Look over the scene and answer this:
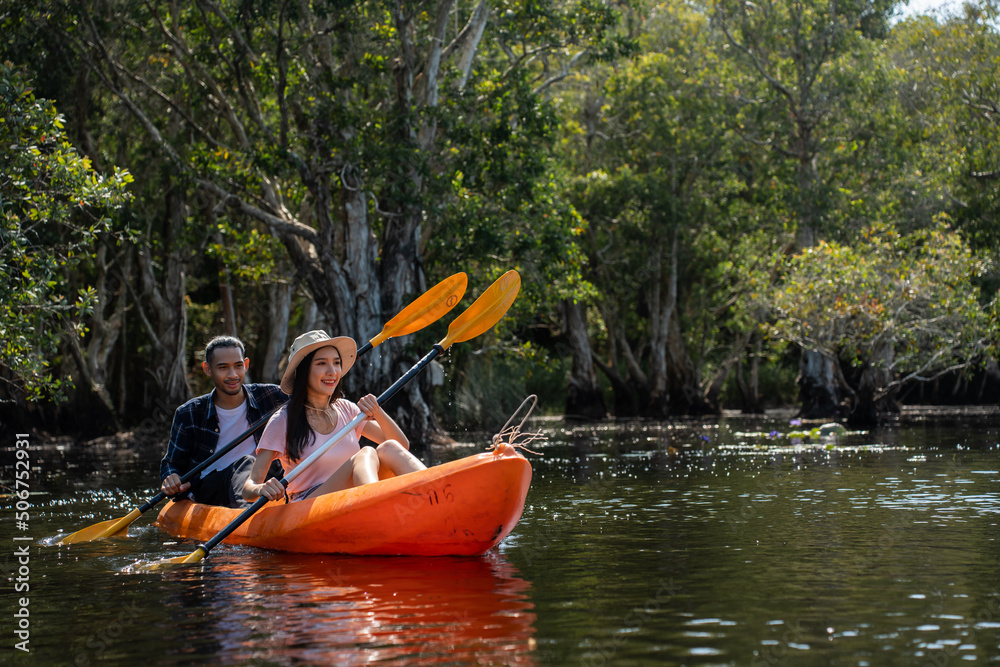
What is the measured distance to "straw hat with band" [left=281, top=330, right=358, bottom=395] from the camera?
6.22 meters

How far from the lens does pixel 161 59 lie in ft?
72.5

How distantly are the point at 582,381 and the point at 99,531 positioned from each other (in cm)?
2118

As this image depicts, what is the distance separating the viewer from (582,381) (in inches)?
1104

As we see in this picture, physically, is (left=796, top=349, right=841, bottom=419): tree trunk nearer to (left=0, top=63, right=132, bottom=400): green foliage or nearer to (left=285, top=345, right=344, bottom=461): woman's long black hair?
(left=0, top=63, right=132, bottom=400): green foliage

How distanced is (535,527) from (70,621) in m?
3.41

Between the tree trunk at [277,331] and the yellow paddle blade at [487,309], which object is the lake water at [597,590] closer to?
the yellow paddle blade at [487,309]

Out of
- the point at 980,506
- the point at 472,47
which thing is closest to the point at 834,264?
the point at 472,47

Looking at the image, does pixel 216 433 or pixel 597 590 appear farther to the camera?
pixel 216 433

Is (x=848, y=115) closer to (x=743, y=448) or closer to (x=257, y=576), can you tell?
(x=743, y=448)

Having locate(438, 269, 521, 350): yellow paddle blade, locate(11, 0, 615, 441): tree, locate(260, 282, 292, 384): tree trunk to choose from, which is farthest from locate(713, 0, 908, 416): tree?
locate(438, 269, 521, 350): yellow paddle blade

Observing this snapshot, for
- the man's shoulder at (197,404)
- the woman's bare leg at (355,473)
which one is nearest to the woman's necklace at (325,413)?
the woman's bare leg at (355,473)

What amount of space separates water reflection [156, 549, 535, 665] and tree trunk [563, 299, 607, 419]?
71.9ft

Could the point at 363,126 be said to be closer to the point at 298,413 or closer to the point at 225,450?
the point at 225,450

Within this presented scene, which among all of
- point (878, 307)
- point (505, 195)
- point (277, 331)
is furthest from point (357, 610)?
point (277, 331)
